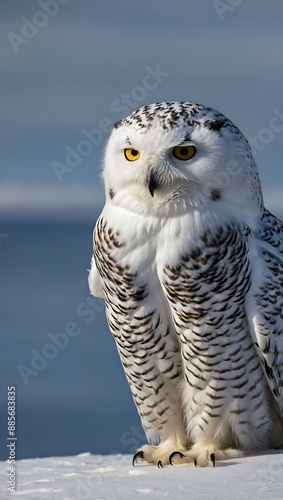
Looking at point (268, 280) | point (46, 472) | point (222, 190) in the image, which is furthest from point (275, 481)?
point (46, 472)

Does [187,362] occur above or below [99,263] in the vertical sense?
below

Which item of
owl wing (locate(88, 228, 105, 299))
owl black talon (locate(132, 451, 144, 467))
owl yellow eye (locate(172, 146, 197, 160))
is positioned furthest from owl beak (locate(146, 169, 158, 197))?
owl black talon (locate(132, 451, 144, 467))

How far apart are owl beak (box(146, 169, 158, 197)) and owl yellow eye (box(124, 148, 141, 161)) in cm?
14

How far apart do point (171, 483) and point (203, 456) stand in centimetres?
38

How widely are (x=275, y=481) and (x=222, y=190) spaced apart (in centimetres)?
111

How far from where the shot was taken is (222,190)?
12.9ft

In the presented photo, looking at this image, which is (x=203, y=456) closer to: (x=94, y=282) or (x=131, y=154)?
(x=94, y=282)

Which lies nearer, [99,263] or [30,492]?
[30,492]

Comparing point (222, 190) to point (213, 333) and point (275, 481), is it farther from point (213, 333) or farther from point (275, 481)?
point (275, 481)

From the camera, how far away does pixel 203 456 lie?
4094mm

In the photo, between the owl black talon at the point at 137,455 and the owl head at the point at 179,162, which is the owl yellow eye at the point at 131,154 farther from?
the owl black talon at the point at 137,455

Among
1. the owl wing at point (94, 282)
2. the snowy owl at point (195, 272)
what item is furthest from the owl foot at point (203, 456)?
the owl wing at point (94, 282)

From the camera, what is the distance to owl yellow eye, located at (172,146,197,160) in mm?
3848

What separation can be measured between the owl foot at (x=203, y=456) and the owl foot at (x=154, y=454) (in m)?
0.06
